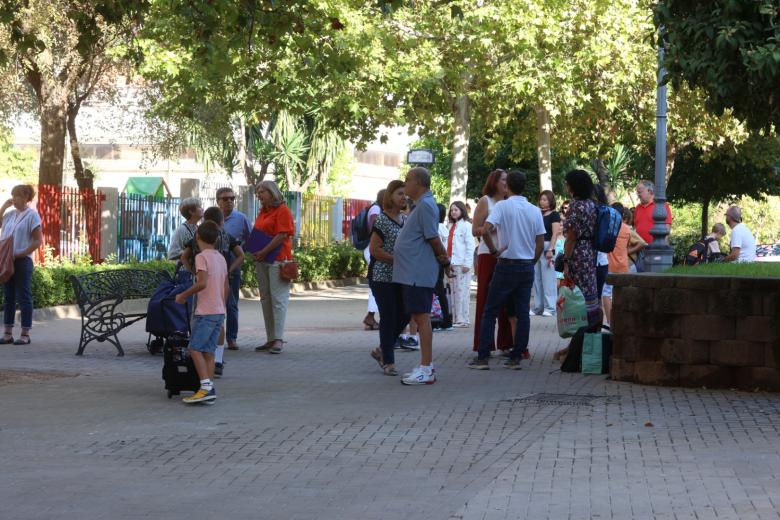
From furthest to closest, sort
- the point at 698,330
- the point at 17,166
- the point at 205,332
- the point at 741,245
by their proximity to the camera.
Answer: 1. the point at 17,166
2. the point at 741,245
3. the point at 698,330
4. the point at 205,332

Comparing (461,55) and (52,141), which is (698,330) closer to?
(52,141)

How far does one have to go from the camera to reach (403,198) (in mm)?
11945

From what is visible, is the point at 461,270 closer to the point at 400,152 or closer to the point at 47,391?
the point at 47,391

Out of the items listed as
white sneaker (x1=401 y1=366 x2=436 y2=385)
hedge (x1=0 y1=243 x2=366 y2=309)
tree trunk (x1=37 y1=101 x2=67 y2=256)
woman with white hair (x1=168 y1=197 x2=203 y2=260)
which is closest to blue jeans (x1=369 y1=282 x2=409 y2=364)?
white sneaker (x1=401 y1=366 x2=436 y2=385)

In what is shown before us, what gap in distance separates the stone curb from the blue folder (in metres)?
1.37

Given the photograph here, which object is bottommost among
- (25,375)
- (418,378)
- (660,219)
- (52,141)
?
(25,375)

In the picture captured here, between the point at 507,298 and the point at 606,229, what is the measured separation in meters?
1.11

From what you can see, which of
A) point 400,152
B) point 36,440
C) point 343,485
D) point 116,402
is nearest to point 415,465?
point 343,485

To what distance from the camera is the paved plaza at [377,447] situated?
615 cm

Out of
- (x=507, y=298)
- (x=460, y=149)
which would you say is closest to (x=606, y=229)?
(x=507, y=298)

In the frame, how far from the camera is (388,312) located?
1153cm

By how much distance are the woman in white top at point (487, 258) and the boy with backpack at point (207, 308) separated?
3355mm

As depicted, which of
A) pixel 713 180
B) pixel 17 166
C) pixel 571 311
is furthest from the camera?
pixel 17 166

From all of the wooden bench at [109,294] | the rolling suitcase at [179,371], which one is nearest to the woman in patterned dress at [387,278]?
the rolling suitcase at [179,371]
